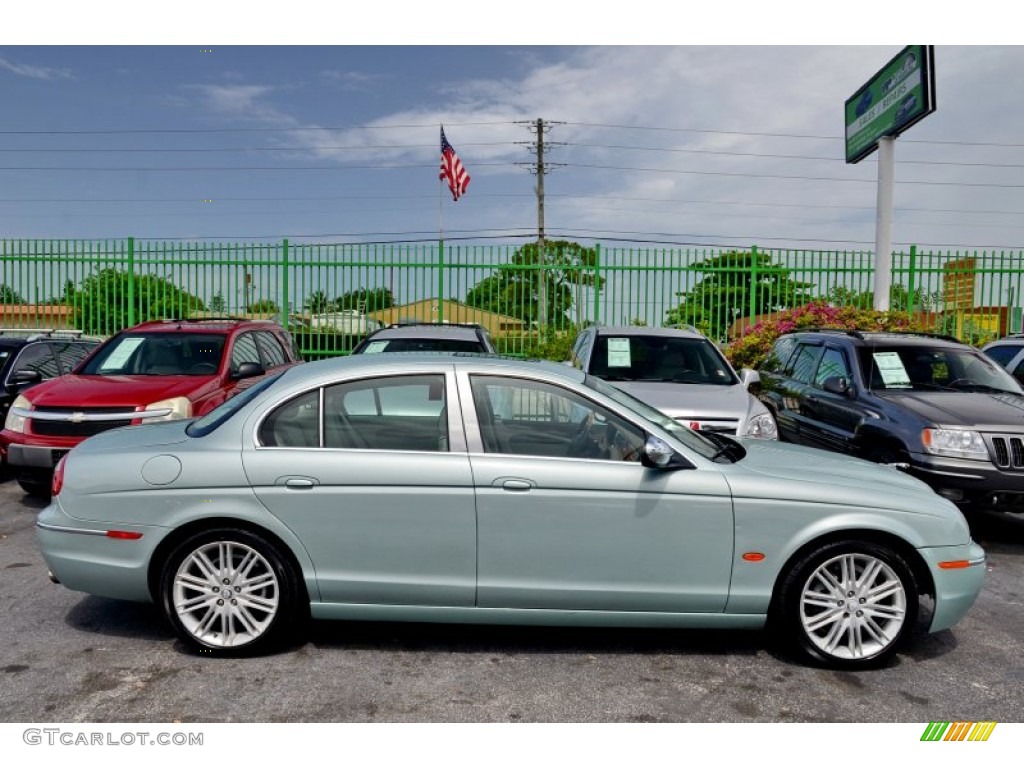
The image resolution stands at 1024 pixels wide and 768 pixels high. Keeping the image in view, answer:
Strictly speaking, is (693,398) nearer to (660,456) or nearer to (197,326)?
(660,456)

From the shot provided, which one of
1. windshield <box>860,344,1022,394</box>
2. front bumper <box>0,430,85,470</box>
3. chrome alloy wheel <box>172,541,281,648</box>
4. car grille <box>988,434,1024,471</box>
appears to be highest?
windshield <box>860,344,1022,394</box>

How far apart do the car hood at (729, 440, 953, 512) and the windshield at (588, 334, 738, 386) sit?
12.9 feet

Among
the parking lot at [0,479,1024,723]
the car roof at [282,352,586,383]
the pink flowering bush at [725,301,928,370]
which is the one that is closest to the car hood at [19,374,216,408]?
the parking lot at [0,479,1024,723]

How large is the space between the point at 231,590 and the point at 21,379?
5.72 m

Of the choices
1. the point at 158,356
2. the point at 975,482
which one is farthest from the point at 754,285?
the point at 158,356

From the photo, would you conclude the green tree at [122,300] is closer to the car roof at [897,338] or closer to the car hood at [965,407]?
the car roof at [897,338]

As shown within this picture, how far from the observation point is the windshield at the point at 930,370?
7.89 metres

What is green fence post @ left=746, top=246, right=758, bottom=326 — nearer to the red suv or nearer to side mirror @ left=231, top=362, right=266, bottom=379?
the red suv

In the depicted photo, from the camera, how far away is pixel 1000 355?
452 inches

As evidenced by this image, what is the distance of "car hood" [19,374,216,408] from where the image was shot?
745cm

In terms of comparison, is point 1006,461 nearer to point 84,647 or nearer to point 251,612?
point 251,612

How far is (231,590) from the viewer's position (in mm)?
4277

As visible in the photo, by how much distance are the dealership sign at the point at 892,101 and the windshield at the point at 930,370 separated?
23.8 feet

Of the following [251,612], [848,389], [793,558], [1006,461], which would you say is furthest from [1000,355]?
[251,612]
